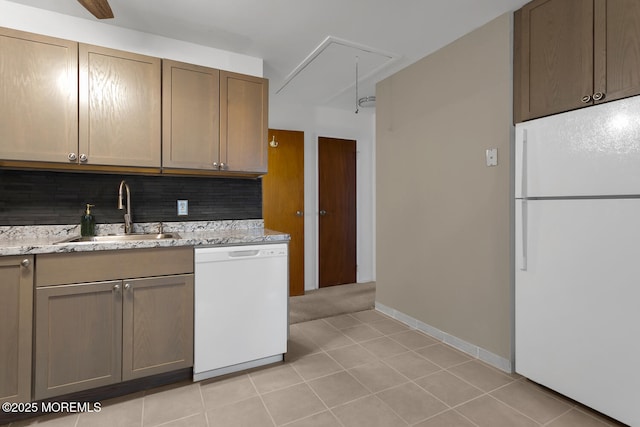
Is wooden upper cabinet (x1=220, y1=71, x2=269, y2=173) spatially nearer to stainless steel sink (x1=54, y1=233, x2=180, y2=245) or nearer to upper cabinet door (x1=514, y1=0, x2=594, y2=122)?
stainless steel sink (x1=54, y1=233, x2=180, y2=245)

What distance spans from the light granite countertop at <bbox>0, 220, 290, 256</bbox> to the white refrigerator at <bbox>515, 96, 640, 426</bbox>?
165 cm

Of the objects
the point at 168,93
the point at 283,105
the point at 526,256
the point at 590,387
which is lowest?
the point at 590,387

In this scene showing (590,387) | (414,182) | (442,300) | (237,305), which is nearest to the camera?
(590,387)

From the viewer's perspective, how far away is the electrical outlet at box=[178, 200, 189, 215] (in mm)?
2557

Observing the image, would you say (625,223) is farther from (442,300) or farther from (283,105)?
(283,105)

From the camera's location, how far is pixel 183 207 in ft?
8.43

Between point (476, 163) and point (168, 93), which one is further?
point (476, 163)

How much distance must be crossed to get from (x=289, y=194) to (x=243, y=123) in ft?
5.34

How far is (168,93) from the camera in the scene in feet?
7.30

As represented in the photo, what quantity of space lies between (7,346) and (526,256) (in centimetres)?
299

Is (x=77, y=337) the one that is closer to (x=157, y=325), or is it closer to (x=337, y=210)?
(x=157, y=325)

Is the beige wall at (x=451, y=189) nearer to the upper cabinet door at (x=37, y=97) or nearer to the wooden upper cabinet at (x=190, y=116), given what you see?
the wooden upper cabinet at (x=190, y=116)

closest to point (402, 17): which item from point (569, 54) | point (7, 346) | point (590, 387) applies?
point (569, 54)

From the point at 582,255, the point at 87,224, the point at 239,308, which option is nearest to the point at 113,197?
the point at 87,224
